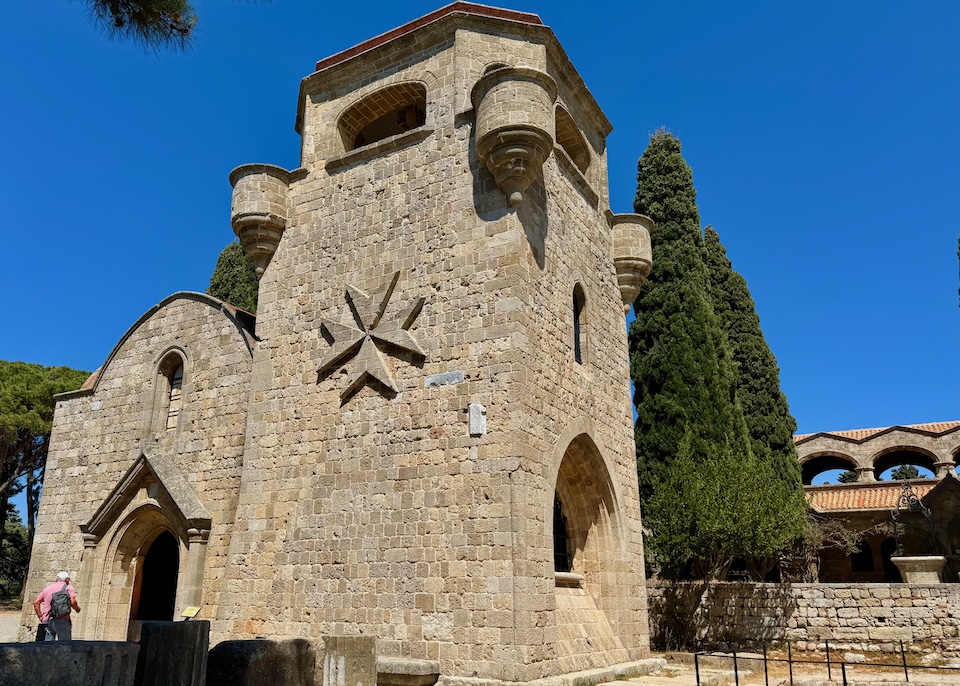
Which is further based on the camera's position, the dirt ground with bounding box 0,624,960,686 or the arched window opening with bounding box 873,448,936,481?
the arched window opening with bounding box 873,448,936,481

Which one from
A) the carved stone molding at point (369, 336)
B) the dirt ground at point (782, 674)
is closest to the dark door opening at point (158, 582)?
the carved stone molding at point (369, 336)

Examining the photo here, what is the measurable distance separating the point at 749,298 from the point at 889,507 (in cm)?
754

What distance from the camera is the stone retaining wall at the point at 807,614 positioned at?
1355 centimetres

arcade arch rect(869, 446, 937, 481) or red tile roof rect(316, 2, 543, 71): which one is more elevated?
red tile roof rect(316, 2, 543, 71)

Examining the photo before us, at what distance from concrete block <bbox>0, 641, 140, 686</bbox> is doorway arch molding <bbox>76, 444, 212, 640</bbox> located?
812 cm

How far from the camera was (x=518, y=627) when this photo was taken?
838 centimetres

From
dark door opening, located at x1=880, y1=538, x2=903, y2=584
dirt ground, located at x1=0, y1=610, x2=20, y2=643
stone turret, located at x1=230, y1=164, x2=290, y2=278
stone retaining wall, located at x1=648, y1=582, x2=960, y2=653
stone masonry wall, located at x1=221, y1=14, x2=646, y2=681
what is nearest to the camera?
stone masonry wall, located at x1=221, y1=14, x2=646, y2=681

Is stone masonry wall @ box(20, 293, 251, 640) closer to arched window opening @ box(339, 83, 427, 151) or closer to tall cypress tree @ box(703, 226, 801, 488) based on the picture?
arched window opening @ box(339, 83, 427, 151)

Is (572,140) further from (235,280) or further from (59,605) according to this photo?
(235,280)

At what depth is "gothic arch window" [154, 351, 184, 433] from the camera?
13.0m

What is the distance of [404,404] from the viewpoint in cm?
999

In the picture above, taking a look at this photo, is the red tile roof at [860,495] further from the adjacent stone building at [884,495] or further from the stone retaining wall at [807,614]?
the stone retaining wall at [807,614]

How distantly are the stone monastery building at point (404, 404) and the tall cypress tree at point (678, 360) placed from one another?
5.18 meters

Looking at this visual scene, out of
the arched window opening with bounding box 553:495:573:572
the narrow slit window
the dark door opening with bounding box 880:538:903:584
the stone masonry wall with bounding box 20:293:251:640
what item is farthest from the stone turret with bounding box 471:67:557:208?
the dark door opening with bounding box 880:538:903:584
